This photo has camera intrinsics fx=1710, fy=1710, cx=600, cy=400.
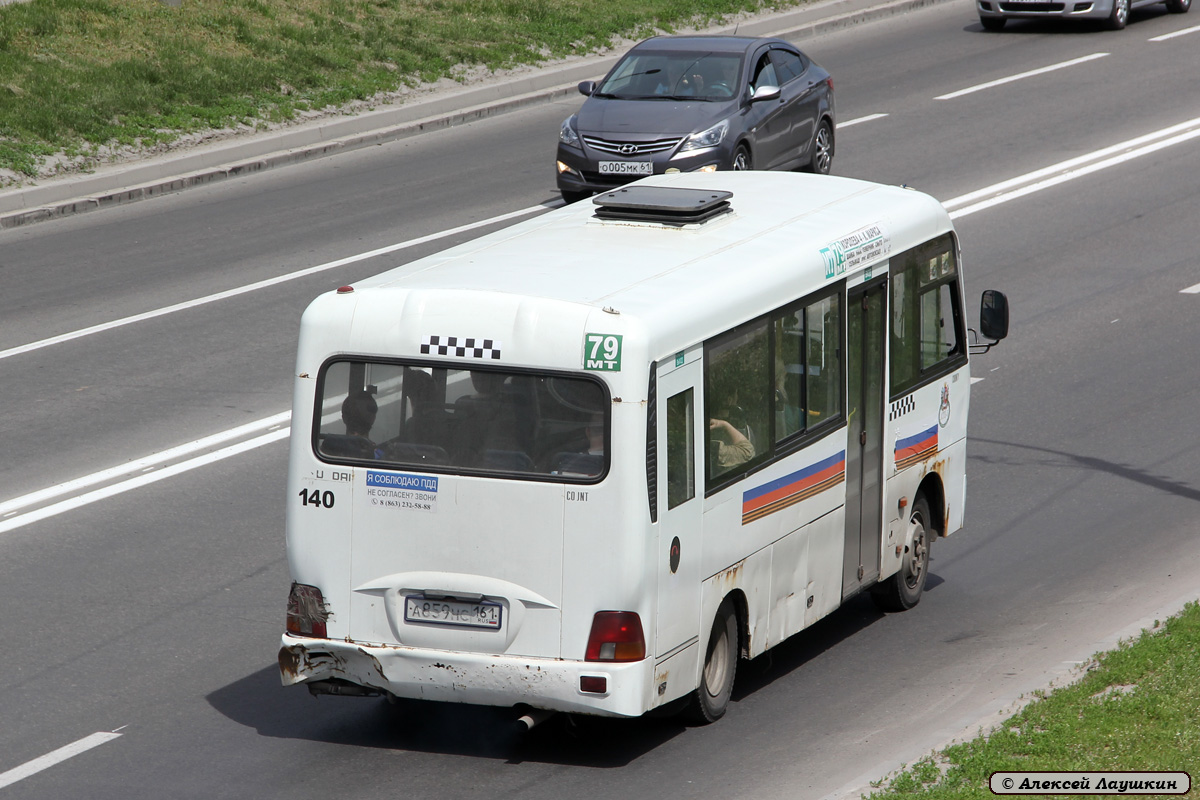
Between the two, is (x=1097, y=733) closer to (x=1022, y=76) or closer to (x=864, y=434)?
(x=864, y=434)

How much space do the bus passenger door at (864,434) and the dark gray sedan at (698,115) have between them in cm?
952

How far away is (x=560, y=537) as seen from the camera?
745 cm

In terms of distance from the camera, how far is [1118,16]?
31094 millimetres

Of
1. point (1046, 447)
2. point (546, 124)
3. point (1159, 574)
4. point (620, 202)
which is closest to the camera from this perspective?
point (620, 202)

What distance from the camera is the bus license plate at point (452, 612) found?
758 cm

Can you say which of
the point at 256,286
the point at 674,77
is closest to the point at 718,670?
the point at 256,286

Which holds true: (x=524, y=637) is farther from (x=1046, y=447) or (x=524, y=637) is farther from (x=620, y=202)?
(x=1046, y=447)

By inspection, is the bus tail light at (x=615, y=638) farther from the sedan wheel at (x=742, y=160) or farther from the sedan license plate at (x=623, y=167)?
the sedan wheel at (x=742, y=160)

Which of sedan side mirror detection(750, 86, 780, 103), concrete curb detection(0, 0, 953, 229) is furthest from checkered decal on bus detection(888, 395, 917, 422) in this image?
concrete curb detection(0, 0, 953, 229)

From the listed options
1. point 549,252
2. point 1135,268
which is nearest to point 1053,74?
point 1135,268

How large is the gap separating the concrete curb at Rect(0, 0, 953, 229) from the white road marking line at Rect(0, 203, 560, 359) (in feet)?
15.3

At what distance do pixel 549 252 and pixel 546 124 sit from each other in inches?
669

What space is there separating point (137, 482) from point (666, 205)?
479 centimetres

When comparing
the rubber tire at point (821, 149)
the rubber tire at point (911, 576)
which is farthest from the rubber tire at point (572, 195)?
the rubber tire at point (911, 576)
